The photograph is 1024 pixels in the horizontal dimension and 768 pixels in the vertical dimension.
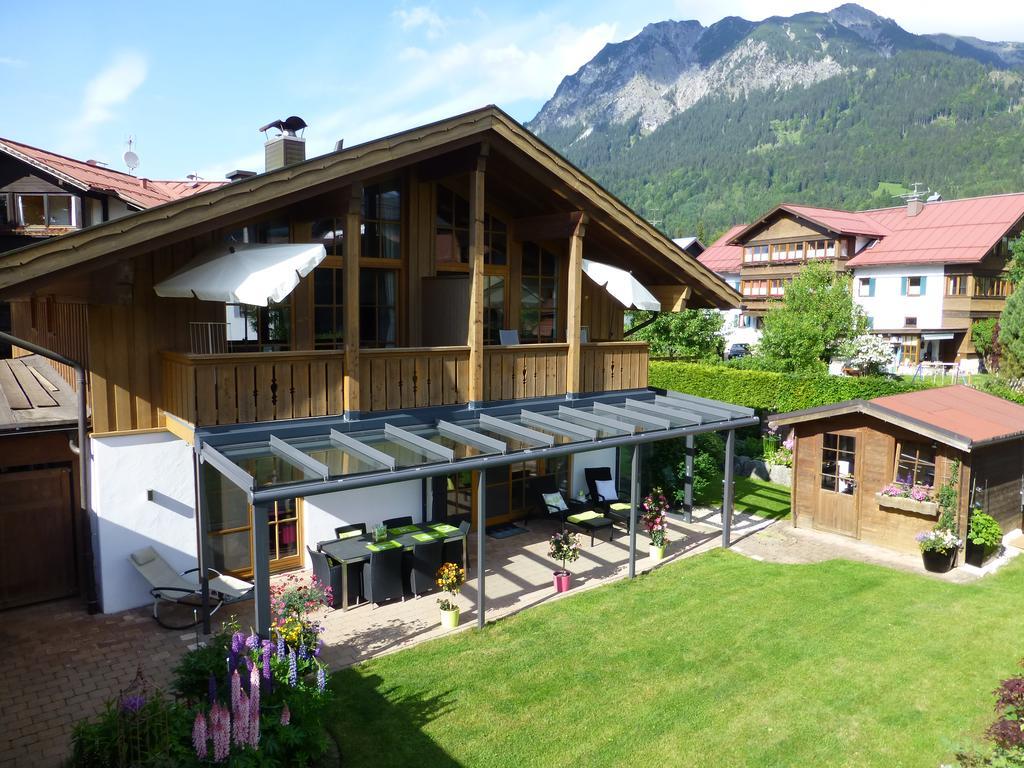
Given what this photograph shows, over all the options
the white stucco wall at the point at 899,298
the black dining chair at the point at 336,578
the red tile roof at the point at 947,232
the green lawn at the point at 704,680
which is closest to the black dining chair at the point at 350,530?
the black dining chair at the point at 336,578

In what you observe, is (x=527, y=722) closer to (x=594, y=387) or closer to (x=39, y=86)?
(x=594, y=387)

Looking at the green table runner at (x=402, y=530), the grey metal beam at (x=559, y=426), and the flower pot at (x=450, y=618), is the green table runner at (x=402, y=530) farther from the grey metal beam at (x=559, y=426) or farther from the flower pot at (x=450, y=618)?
the grey metal beam at (x=559, y=426)

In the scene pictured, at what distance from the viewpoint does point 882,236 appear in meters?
45.7

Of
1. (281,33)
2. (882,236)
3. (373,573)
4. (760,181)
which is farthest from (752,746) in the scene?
(760,181)

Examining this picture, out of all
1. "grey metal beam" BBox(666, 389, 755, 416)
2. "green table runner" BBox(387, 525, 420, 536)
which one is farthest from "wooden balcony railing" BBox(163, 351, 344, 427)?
"grey metal beam" BBox(666, 389, 755, 416)

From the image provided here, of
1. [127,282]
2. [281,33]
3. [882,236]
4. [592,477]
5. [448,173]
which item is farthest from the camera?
[882,236]

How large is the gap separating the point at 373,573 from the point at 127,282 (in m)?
5.31

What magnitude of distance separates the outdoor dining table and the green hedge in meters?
12.2

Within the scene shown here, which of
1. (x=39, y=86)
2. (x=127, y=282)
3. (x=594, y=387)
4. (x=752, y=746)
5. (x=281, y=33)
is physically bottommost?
(x=752, y=746)

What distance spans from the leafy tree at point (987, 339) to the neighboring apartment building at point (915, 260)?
36 cm

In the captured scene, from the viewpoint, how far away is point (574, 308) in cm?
1350

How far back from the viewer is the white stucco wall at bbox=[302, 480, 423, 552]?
497 inches

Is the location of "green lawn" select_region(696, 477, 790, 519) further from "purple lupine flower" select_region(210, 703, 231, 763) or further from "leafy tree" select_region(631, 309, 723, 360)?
"purple lupine flower" select_region(210, 703, 231, 763)

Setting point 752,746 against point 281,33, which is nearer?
point 752,746
